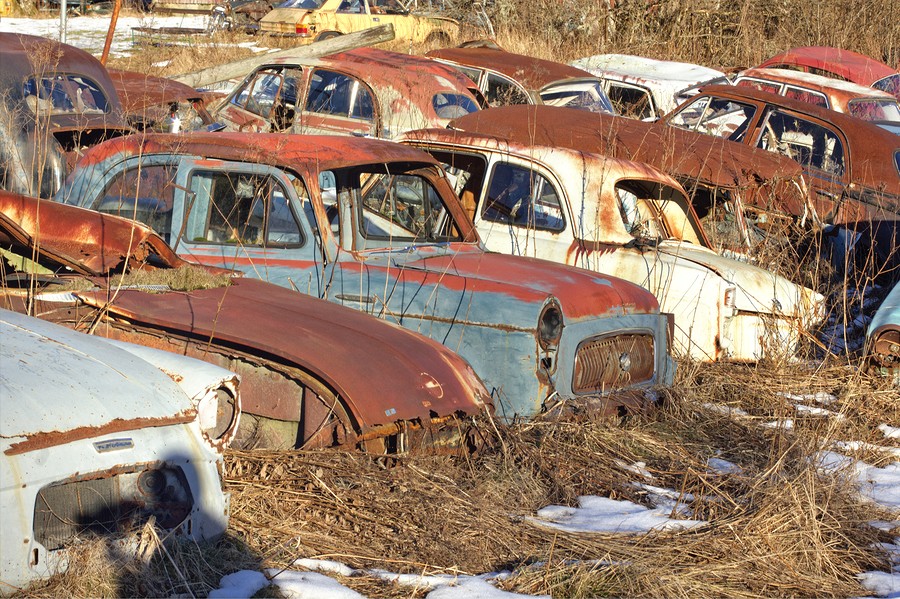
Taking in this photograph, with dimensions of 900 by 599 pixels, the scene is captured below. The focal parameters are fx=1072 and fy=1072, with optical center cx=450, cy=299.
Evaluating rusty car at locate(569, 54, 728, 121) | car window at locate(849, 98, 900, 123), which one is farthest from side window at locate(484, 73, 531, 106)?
car window at locate(849, 98, 900, 123)

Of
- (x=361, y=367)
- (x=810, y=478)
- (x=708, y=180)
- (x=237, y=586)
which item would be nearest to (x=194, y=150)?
(x=361, y=367)

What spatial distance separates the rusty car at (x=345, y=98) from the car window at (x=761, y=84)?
14.1ft

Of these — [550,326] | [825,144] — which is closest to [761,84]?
[825,144]

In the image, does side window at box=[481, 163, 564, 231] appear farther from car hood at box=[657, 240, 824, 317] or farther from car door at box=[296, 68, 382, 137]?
car door at box=[296, 68, 382, 137]

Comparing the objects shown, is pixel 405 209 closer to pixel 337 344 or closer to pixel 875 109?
pixel 337 344

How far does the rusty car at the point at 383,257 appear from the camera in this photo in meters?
5.08

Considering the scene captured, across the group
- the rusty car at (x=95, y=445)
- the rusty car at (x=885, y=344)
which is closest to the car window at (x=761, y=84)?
the rusty car at (x=885, y=344)

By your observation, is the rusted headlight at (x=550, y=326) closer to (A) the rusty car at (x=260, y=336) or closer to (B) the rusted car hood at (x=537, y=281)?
(B) the rusted car hood at (x=537, y=281)

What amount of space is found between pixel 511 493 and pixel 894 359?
3.50 metres

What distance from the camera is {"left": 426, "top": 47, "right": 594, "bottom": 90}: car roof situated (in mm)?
13062

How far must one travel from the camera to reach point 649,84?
13.9 meters

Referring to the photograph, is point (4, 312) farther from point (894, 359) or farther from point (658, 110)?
point (658, 110)

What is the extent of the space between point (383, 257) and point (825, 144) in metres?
6.37

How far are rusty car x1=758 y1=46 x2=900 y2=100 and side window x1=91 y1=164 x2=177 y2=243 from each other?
11896 mm
